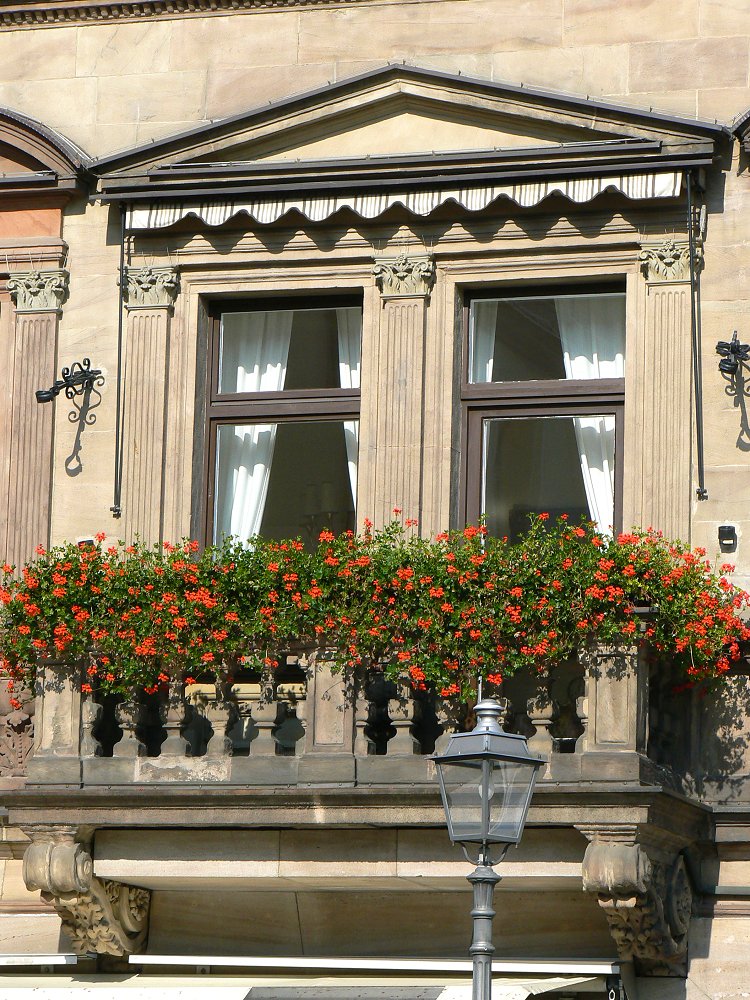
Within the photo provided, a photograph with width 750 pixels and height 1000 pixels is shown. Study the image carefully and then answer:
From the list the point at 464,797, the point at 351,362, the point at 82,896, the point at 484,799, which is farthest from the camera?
the point at 351,362

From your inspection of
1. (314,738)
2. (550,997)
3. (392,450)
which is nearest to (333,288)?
(392,450)

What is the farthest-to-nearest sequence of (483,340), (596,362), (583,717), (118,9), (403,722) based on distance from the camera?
(118,9), (483,340), (596,362), (403,722), (583,717)

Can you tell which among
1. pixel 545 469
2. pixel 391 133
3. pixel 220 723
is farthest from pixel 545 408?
pixel 220 723

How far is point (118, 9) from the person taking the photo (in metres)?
16.5

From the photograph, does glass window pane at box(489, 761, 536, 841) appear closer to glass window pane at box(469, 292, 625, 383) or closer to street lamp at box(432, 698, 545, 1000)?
street lamp at box(432, 698, 545, 1000)

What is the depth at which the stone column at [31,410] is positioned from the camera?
15.7m

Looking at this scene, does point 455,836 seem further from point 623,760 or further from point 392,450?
point 392,450

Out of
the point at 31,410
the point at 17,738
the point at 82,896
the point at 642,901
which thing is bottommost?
the point at 82,896

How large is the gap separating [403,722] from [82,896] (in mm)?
2297

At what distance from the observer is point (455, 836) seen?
11.0 meters

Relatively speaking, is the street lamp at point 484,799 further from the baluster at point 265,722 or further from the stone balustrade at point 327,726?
the baluster at point 265,722

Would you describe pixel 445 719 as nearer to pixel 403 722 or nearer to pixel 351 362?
pixel 403 722

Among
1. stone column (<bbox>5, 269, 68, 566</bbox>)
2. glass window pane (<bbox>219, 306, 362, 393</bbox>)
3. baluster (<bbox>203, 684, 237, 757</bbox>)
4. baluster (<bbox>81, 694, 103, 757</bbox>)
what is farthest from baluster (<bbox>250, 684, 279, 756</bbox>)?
glass window pane (<bbox>219, 306, 362, 393</bbox>)

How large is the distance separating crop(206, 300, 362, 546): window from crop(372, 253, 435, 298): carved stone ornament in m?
0.42
